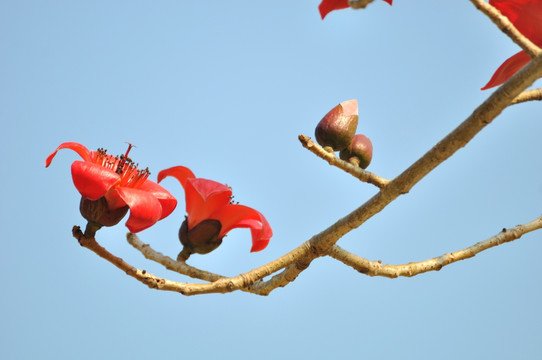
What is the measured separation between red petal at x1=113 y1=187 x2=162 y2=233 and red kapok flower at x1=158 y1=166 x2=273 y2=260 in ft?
0.61

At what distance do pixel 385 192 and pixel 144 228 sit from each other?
0.53m

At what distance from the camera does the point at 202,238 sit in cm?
144

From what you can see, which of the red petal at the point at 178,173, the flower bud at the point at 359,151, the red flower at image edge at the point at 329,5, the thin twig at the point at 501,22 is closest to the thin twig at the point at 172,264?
the red petal at the point at 178,173

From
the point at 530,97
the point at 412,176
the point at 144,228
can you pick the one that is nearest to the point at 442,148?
the point at 412,176

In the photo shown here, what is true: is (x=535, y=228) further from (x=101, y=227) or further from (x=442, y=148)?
(x=101, y=227)

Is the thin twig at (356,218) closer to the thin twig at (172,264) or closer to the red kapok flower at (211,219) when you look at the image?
the thin twig at (172,264)

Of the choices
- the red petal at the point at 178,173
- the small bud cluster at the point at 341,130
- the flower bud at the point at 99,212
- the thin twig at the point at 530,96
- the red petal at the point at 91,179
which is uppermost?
the small bud cluster at the point at 341,130

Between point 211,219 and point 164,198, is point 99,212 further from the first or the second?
point 211,219

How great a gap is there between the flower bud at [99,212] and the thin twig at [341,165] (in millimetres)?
421

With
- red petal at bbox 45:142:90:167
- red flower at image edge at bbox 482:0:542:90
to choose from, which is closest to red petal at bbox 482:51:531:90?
red flower at image edge at bbox 482:0:542:90

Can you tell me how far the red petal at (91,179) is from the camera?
47.4 inches

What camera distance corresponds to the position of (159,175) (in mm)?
1506

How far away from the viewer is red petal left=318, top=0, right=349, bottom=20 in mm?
1023

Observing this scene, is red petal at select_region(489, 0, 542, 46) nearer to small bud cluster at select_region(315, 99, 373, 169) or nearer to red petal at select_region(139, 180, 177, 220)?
small bud cluster at select_region(315, 99, 373, 169)
